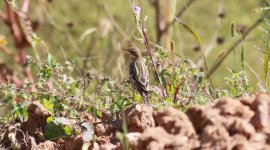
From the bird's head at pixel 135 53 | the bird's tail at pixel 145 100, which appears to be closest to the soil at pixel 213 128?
the bird's tail at pixel 145 100

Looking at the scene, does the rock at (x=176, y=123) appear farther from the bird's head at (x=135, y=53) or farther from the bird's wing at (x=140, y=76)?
the bird's head at (x=135, y=53)

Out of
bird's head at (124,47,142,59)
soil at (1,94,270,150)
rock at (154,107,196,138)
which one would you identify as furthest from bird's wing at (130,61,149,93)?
rock at (154,107,196,138)

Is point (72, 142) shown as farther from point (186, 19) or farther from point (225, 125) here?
point (186, 19)

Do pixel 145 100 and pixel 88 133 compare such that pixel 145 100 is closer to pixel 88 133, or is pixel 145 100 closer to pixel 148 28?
pixel 88 133

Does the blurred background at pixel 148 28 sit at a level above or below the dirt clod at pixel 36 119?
above

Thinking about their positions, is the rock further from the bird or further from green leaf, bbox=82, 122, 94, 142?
the bird

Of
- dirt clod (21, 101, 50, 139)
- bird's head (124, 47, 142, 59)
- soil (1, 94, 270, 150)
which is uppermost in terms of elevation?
bird's head (124, 47, 142, 59)

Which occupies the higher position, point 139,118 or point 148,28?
point 148,28

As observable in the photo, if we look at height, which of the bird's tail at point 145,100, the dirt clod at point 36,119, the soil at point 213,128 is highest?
the bird's tail at point 145,100

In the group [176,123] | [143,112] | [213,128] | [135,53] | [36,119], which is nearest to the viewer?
[213,128]

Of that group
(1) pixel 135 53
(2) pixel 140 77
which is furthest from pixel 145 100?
(1) pixel 135 53

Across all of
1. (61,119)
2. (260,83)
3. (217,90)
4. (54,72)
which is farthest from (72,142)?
(260,83)

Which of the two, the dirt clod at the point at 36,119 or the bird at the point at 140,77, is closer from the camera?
the dirt clod at the point at 36,119

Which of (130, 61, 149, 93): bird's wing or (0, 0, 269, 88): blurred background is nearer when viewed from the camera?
(130, 61, 149, 93): bird's wing
